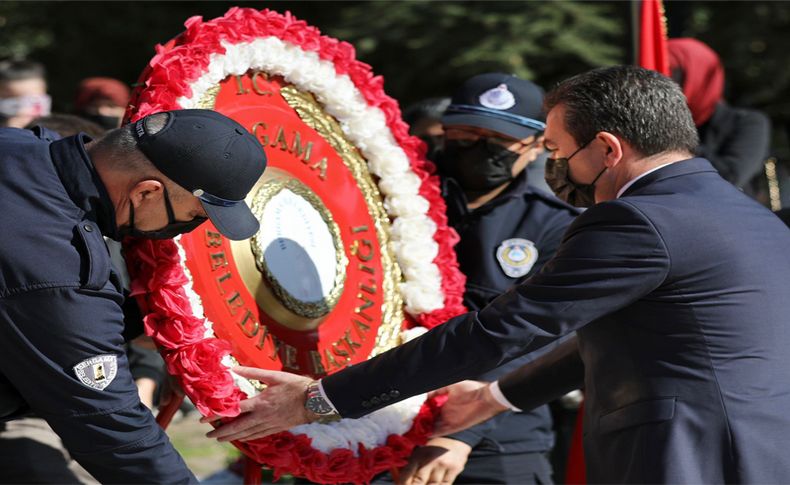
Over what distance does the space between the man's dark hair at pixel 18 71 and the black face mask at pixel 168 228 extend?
3234 millimetres

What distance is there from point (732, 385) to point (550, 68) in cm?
795

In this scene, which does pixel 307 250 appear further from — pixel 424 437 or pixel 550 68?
pixel 550 68

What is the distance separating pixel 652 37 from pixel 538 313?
8.71ft

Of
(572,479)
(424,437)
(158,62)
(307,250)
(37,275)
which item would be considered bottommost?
(572,479)

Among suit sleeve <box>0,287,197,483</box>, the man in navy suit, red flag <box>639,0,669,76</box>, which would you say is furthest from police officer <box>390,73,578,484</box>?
suit sleeve <box>0,287,197,483</box>

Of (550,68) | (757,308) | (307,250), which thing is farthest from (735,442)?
(550,68)

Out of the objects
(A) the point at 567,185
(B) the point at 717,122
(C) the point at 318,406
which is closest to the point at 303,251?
(C) the point at 318,406

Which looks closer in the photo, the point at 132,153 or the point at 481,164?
the point at 132,153

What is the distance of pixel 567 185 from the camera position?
296 centimetres

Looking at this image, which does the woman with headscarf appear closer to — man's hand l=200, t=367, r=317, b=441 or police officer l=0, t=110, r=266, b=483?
man's hand l=200, t=367, r=317, b=441

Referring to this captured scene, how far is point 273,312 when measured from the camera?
3.00m

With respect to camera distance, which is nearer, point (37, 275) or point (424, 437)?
point (37, 275)

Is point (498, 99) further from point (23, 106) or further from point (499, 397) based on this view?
point (23, 106)

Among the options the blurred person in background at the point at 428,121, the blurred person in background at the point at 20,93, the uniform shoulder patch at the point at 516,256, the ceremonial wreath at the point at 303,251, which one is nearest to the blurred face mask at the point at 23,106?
the blurred person in background at the point at 20,93
